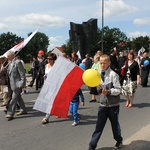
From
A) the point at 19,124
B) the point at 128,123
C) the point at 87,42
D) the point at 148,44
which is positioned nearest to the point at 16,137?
the point at 19,124

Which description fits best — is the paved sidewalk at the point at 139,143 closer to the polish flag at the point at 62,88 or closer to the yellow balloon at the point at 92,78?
the polish flag at the point at 62,88

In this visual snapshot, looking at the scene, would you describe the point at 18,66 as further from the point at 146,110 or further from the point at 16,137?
the point at 146,110

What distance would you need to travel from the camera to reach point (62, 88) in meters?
5.50

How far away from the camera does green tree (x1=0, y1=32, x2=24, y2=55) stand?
76537 mm

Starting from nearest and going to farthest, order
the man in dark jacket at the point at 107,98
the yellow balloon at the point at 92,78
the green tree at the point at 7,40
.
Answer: the yellow balloon at the point at 92,78 → the man in dark jacket at the point at 107,98 → the green tree at the point at 7,40

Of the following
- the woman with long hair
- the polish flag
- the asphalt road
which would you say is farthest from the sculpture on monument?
the polish flag

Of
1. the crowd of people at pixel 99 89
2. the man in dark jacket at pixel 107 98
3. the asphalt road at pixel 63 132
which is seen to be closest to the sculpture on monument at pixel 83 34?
the crowd of people at pixel 99 89

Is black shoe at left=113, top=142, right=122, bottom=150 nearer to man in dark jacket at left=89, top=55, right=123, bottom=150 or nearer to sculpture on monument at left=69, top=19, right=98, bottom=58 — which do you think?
man in dark jacket at left=89, top=55, right=123, bottom=150

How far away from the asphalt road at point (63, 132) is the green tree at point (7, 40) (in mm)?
69294

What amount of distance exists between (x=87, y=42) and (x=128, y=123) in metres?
20.3

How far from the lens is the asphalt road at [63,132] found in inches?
219

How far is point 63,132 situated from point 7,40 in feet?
249

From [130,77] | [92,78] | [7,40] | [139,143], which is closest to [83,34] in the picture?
[130,77]

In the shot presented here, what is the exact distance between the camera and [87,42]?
2716 cm
